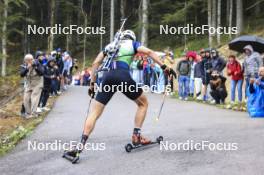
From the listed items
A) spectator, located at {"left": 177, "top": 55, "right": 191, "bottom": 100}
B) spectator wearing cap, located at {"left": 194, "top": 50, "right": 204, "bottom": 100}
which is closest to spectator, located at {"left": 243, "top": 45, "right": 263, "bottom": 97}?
spectator wearing cap, located at {"left": 194, "top": 50, "right": 204, "bottom": 100}

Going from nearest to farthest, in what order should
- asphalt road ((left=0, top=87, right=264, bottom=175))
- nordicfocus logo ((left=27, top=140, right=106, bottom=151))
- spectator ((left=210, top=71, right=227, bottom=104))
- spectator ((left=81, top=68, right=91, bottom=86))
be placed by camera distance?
asphalt road ((left=0, top=87, right=264, bottom=175))
nordicfocus logo ((left=27, top=140, right=106, bottom=151))
spectator ((left=210, top=71, right=227, bottom=104))
spectator ((left=81, top=68, right=91, bottom=86))

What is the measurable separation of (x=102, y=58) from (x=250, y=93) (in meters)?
6.09

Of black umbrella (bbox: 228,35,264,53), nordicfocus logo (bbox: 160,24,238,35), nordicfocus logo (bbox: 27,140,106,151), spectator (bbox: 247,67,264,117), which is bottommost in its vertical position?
nordicfocus logo (bbox: 27,140,106,151)

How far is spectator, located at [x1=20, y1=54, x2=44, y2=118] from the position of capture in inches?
585

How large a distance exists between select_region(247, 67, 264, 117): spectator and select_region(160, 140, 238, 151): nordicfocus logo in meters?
3.95

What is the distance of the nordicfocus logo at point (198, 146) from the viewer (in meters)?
8.70

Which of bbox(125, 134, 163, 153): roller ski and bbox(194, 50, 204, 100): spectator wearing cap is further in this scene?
bbox(194, 50, 204, 100): spectator wearing cap

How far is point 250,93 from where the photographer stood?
1339 cm

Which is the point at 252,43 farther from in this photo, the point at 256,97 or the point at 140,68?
the point at 140,68

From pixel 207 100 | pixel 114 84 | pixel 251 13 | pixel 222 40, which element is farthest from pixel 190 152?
pixel 251 13

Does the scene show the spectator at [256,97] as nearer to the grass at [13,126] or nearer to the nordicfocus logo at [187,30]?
the grass at [13,126]

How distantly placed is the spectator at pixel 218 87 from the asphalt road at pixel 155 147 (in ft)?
5.74

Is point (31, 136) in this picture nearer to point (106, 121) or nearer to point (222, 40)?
point (106, 121)

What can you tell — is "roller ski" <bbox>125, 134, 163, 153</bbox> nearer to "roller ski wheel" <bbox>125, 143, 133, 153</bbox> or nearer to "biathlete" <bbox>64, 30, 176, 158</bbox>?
"roller ski wheel" <bbox>125, 143, 133, 153</bbox>
